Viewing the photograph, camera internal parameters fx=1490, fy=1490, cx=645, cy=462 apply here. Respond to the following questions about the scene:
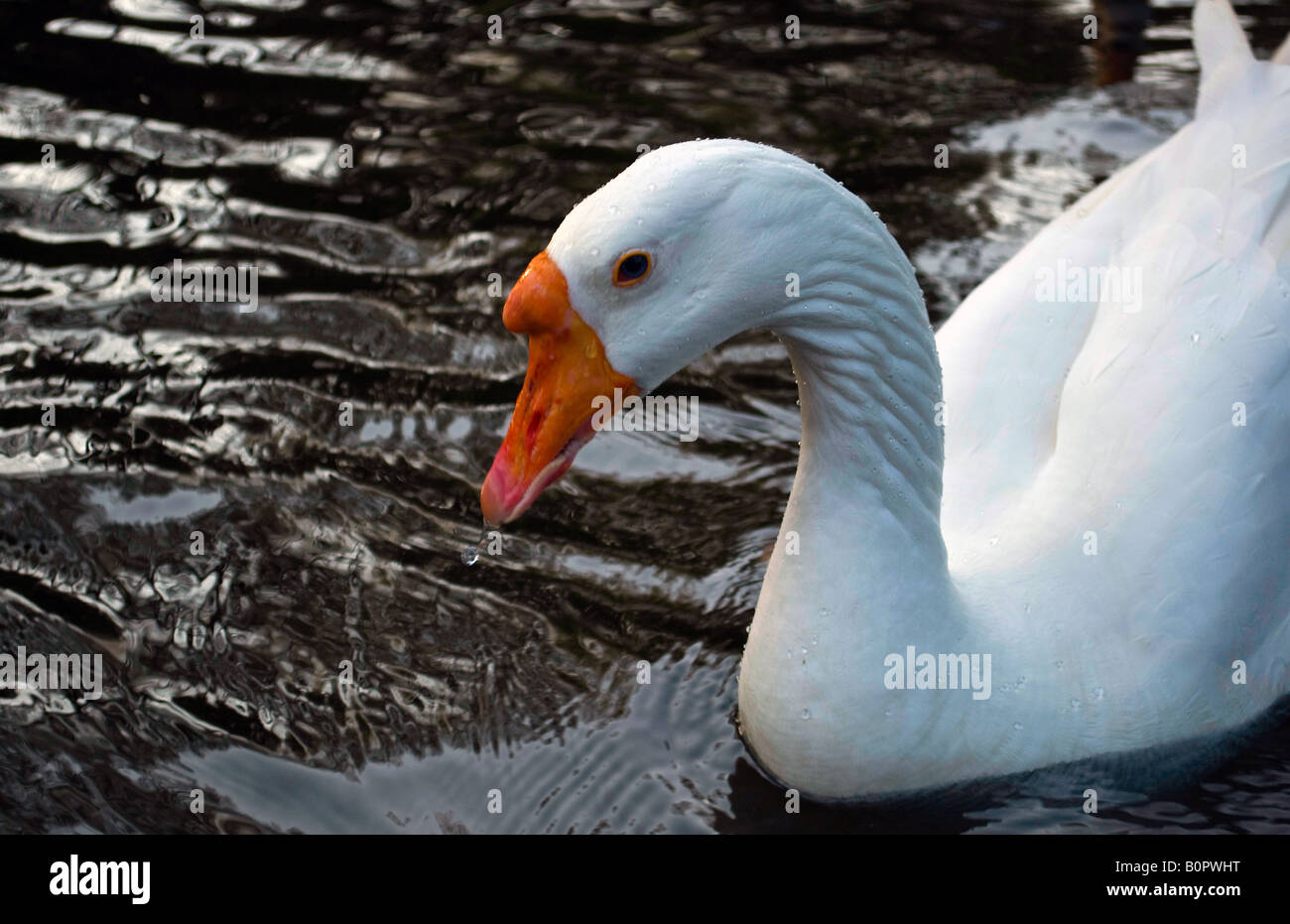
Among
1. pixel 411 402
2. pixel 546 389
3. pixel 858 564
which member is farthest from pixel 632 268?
pixel 411 402

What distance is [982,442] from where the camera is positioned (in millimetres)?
4902

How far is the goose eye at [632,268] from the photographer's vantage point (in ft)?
11.3

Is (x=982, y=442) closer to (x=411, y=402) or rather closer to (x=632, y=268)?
(x=632, y=268)

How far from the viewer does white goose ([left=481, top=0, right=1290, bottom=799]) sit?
141 inches

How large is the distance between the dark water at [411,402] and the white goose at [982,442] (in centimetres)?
31

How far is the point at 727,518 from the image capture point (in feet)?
18.7

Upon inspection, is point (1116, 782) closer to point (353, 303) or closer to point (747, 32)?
point (353, 303)

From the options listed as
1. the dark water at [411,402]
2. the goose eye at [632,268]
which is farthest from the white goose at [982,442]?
the dark water at [411,402]

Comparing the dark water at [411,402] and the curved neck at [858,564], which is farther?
the dark water at [411,402]

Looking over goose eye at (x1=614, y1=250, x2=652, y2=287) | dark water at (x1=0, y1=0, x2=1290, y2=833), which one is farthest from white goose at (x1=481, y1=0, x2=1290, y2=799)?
dark water at (x1=0, y1=0, x2=1290, y2=833)

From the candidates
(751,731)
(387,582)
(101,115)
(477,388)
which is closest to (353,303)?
(477,388)

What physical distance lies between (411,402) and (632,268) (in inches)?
115

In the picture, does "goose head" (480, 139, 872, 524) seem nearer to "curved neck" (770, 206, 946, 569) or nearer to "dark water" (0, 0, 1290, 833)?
"curved neck" (770, 206, 946, 569)

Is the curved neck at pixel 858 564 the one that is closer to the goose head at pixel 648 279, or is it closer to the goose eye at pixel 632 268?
the goose head at pixel 648 279
